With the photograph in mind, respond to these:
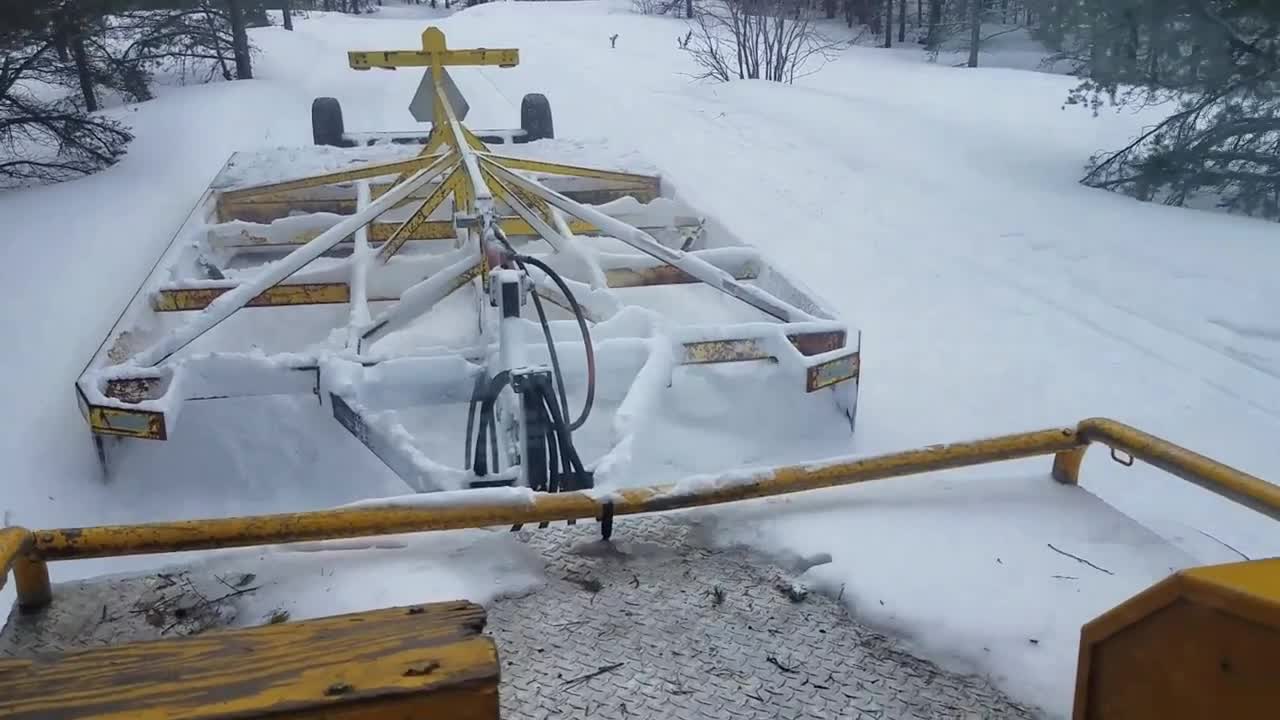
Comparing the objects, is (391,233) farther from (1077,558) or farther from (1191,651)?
(1191,651)

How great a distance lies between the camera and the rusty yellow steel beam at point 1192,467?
2428 mm

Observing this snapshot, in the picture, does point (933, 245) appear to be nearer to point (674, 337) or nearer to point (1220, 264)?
point (1220, 264)

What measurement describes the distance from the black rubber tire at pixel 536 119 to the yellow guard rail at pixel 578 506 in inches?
292

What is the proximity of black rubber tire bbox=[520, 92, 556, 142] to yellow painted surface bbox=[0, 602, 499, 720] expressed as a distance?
27.5 feet

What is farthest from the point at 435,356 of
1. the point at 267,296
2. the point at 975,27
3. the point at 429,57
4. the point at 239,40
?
the point at 975,27

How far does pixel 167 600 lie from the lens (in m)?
2.44

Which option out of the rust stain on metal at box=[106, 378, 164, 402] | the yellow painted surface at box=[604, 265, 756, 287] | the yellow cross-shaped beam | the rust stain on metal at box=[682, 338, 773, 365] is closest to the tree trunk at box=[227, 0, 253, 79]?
the yellow cross-shaped beam

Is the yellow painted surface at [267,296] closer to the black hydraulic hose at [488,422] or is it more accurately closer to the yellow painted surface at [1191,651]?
the black hydraulic hose at [488,422]

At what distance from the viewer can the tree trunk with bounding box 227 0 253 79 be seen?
15258 millimetres

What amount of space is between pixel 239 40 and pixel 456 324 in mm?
11911

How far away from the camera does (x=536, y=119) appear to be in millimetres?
9664

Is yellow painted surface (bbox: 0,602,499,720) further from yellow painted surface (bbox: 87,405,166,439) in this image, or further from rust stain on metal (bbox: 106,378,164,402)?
rust stain on metal (bbox: 106,378,164,402)

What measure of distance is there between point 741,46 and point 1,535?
15891 mm

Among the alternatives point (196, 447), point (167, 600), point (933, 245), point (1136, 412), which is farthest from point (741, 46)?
point (167, 600)
